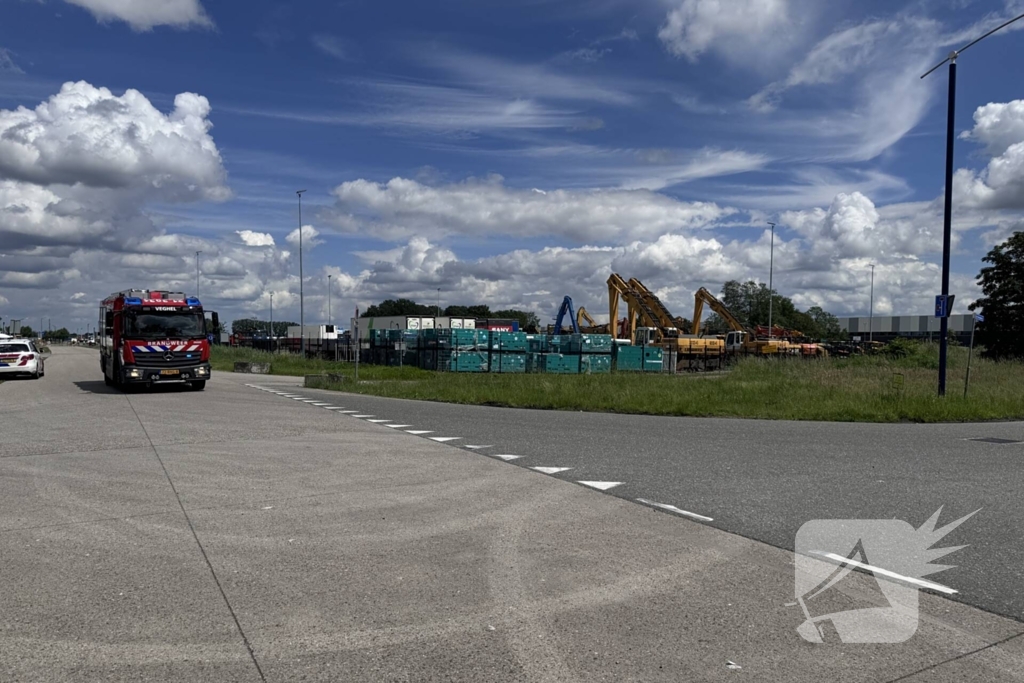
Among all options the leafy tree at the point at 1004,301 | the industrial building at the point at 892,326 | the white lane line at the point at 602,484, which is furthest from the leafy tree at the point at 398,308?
the white lane line at the point at 602,484

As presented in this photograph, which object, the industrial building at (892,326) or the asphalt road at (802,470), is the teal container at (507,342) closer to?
the asphalt road at (802,470)

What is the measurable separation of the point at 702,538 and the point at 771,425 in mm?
10587

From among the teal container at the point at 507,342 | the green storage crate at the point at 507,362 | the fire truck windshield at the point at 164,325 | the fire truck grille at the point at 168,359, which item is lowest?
the green storage crate at the point at 507,362

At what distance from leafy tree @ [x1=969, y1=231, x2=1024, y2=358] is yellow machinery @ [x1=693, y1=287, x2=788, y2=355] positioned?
13.1 metres

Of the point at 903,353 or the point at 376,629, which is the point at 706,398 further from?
the point at 903,353

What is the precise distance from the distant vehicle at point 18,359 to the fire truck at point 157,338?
35.0ft

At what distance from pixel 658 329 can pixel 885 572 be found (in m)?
49.1

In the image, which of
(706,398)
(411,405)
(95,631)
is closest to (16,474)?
(95,631)

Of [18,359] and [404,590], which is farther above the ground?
[18,359]

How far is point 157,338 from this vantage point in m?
24.7

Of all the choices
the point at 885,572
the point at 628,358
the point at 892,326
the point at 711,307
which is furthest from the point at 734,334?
the point at 892,326

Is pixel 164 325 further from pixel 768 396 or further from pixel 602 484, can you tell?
pixel 602 484

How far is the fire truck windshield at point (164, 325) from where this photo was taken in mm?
24547

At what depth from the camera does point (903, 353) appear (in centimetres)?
5284
